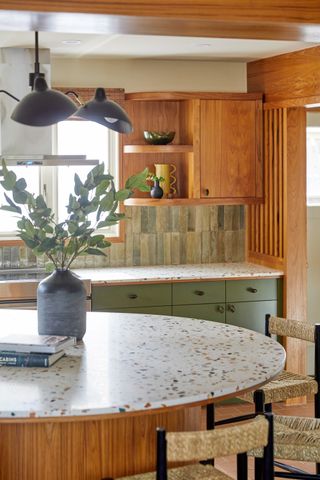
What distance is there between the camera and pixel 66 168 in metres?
6.19

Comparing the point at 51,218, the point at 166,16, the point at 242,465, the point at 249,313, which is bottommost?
the point at 242,465

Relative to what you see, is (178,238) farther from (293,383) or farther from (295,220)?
(293,383)

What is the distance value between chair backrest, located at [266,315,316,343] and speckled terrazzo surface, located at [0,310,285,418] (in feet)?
1.87

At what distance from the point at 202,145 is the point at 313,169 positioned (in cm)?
118

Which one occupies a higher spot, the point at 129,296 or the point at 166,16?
the point at 166,16

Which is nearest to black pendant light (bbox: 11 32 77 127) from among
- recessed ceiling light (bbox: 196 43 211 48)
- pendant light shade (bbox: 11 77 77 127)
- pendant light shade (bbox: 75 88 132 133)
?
pendant light shade (bbox: 11 77 77 127)

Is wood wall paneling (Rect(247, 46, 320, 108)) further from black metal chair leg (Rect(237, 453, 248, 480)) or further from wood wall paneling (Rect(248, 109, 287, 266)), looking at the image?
black metal chair leg (Rect(237, 453, 248, 480))

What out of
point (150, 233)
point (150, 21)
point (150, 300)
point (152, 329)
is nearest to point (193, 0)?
point (150, 21)

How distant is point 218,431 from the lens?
2.45m

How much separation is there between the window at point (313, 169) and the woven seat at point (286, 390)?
3012 mm

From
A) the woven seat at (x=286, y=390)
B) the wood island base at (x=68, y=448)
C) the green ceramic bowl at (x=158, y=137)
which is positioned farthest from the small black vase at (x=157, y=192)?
the wood island base at (x=68, y=448)

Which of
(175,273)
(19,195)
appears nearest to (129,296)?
(175,273)

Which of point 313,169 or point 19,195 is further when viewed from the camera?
point 313,169

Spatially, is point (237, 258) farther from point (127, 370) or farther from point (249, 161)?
point (127, 370)
